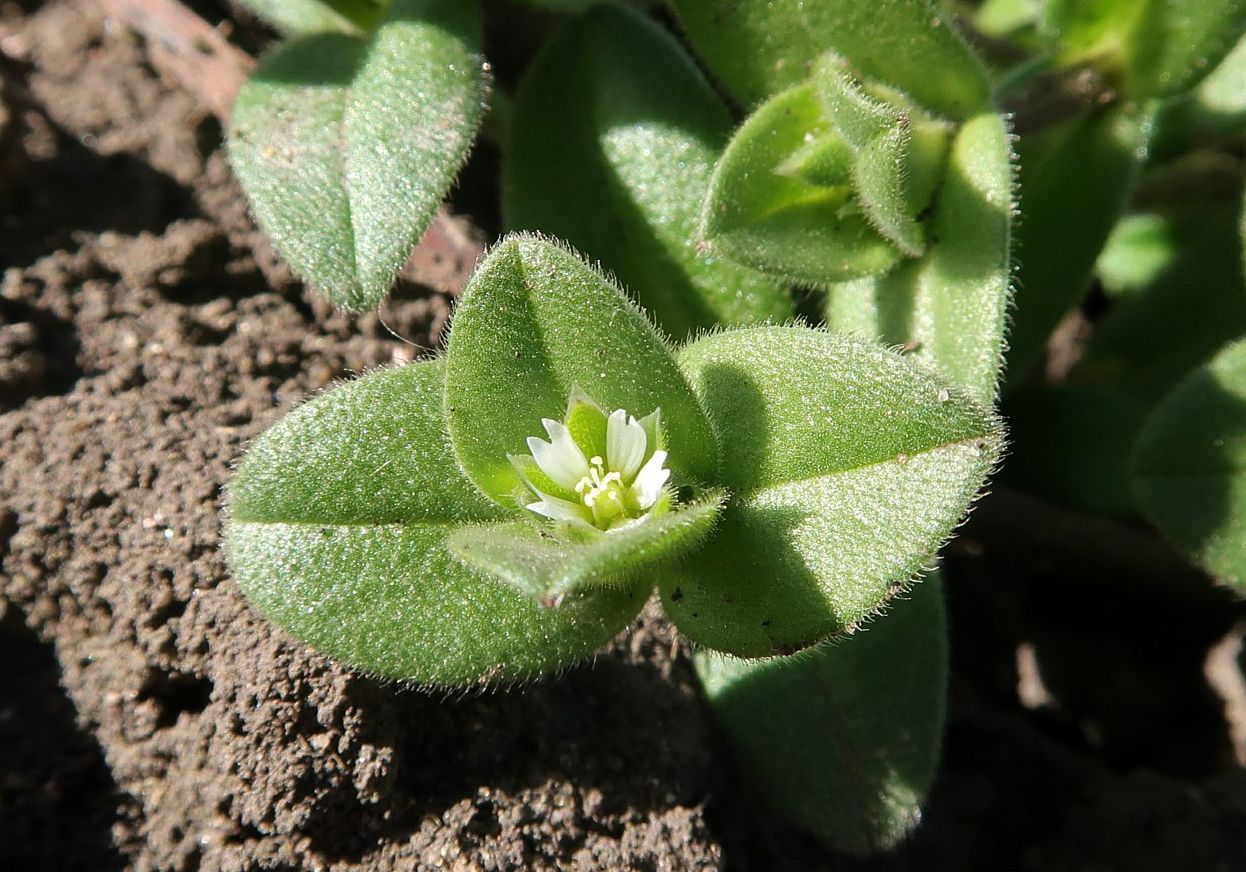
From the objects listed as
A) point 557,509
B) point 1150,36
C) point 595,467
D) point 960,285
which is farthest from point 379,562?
point 1150,36

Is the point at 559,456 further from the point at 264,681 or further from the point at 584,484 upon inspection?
the point at 264,681

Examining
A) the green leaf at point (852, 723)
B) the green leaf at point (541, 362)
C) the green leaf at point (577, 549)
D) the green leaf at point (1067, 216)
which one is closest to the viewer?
the green leaf at point (577, 549)

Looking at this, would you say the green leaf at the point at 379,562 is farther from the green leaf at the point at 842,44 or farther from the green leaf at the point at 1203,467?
the green leaf at the point at 1203,467

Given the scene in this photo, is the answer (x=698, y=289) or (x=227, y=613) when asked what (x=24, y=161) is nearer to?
(x=227, y=613)

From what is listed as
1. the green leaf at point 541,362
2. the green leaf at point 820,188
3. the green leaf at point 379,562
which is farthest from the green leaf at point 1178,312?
the green leaf at point 379,562

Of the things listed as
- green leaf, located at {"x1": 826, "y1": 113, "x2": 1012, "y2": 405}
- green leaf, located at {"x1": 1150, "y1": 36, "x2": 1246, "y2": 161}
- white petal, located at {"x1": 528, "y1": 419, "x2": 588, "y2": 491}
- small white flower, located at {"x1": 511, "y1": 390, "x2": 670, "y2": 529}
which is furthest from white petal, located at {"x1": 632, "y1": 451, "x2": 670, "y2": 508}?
green leaf, located at {"x1": 1150, "y1": 36, "x2": 1246, "y2": 161}

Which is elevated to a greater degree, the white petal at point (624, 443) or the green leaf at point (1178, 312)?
the white petal at point (624, 443)
